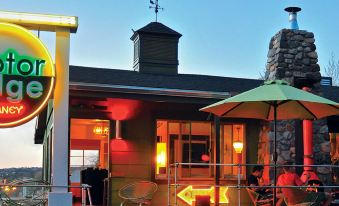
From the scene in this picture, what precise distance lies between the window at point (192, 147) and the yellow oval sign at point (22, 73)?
550 cm

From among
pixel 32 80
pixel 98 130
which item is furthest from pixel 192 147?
pixel 32 80

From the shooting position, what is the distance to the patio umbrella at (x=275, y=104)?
7539 mm

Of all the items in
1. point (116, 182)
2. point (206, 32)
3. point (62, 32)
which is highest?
point (206, 32)

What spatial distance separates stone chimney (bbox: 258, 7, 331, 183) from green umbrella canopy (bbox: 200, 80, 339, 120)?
262 centimetres

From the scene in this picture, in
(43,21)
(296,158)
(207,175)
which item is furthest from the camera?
(207,175)

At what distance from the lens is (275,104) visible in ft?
27.2

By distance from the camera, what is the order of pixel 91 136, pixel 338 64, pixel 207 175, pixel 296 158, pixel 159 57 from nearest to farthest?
pixel 296 158 → pixel 207 175 → pixel 159 57 → pixel 91 136 → pixel 338 64

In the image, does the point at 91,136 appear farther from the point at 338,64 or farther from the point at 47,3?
the point at 338,64

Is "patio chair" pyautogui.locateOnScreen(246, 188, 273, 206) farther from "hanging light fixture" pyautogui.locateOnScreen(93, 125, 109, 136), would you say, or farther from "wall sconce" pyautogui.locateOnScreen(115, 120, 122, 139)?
"hanging light fixture" pyautogui.locateOnScreen(93, 125, 109, 136)

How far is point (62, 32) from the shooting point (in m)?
7.58

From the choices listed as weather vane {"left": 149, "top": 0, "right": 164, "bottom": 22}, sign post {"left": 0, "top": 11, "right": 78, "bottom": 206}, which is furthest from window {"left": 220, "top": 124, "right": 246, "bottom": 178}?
sign post {"left": 0, "top": 11, "right": 78, "bottom": 206}

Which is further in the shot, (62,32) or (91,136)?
(91,136)

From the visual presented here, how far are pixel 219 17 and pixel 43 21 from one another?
16.8 meters

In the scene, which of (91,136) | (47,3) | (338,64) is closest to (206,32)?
(91,136)
